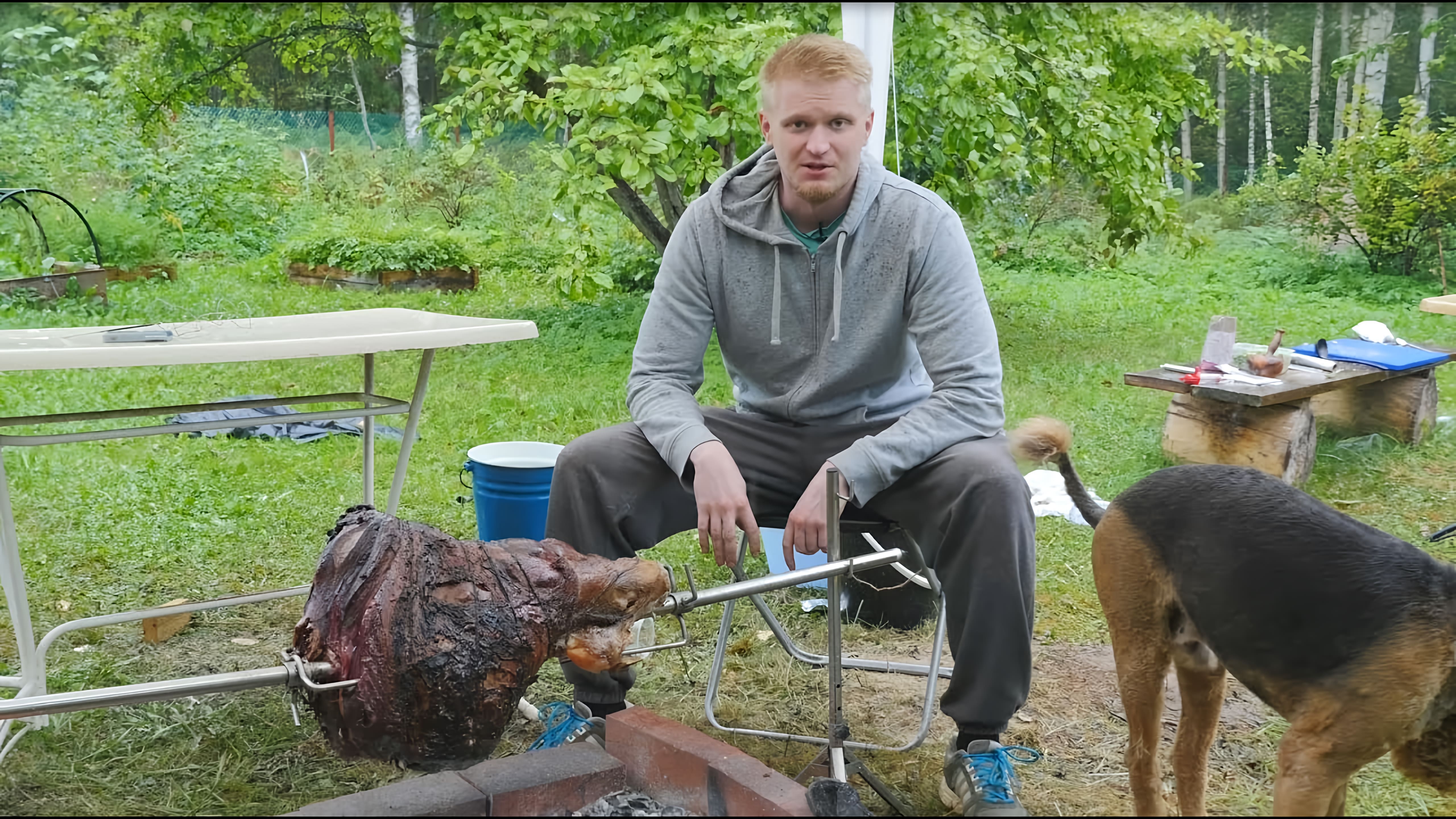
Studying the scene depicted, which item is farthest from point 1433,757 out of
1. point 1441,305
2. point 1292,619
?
point 1441,305

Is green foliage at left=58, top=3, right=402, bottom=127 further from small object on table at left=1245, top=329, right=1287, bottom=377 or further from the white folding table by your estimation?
small object on table at left=1245, top=329, right=1287, bottom=377

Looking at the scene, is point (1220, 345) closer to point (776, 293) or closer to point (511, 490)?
point (776, 293)

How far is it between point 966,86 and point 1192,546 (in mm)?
4408

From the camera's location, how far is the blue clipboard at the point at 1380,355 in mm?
4711

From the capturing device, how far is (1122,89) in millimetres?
6453

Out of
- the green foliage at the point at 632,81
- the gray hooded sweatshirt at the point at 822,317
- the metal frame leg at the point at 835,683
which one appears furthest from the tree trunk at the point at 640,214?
the metal frame leg at the point at 835,683

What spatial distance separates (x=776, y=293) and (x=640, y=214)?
4.82m

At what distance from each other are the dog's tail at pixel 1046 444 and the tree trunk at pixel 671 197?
16.2 ft

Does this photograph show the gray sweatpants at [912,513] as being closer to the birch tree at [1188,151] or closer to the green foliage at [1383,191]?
the green foliage at [1383,191]

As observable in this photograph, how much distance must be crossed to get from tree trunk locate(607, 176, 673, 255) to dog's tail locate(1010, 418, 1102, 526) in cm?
520

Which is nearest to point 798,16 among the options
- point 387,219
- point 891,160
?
point 891,160

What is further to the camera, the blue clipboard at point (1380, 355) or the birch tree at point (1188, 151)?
the birch tree at point (1188, 151)

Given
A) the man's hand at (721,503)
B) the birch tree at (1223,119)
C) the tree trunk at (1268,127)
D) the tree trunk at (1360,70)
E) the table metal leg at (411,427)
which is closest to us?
the man's hand at (721,503)

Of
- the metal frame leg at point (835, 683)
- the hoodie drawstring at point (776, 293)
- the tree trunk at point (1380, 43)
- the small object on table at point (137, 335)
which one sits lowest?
the metal frame leg at point (835, 683)
